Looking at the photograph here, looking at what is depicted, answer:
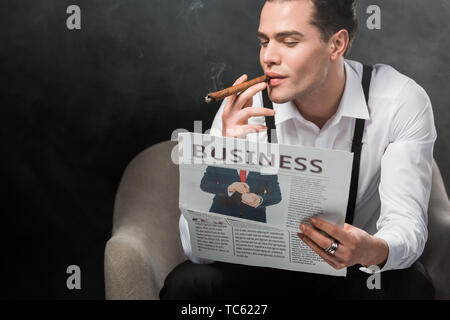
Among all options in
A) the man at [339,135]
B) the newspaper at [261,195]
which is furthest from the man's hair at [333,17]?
the newspaper at [261,195]

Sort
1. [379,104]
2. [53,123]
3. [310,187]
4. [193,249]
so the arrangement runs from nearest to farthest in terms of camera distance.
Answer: [310,187] → [193,249] → [379,104] → [53,123]

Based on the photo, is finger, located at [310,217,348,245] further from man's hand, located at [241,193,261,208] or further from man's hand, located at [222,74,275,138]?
man's hand, located at [222,74,275,138]

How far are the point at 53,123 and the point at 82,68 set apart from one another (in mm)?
238

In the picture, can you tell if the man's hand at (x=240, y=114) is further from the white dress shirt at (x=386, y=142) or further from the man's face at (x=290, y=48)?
the white dress shirt at (x=386, y=142)

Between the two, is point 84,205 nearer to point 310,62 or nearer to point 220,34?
point 220,34

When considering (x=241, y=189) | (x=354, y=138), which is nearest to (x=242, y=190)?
(x=241, y=189)

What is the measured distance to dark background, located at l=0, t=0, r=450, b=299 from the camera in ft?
6.67

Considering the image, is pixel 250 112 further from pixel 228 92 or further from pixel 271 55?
pixel 271 55

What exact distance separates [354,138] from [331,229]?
49cm

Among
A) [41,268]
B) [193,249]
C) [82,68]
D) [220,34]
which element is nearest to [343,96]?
[220,34]

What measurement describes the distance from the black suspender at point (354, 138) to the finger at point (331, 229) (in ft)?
1.38

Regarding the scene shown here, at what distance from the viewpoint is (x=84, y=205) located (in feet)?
7.46

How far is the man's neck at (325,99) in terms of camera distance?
186 centimetres

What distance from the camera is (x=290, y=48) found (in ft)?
5.77
